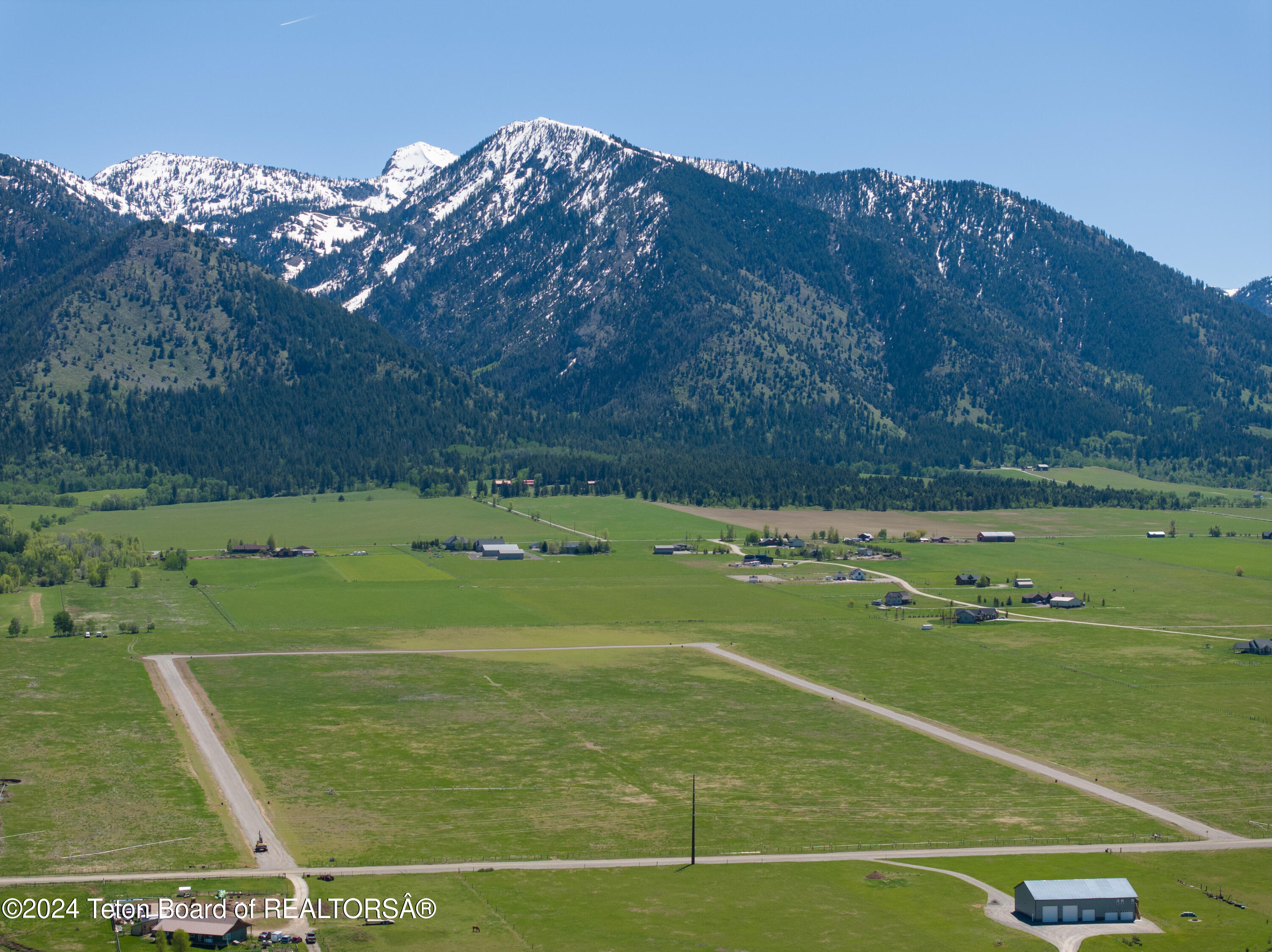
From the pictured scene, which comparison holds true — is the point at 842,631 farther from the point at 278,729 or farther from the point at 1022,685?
the point at 278,729

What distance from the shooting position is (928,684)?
133000mm

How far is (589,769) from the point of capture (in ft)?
331

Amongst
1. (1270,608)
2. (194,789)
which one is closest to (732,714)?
(194,789)

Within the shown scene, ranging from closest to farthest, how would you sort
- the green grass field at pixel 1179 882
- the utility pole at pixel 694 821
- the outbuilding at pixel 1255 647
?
the green grass field at pixel 1179 882, the utility pole at pixel 694 821, the outbuilding at pixel 1255 647

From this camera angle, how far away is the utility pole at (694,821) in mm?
80688

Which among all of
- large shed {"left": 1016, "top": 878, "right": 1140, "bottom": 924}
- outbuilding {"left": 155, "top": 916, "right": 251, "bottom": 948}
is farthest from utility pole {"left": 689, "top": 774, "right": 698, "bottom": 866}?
outbuilding {"left": 155, "top": 916, "right": 251, "bottom": 948}

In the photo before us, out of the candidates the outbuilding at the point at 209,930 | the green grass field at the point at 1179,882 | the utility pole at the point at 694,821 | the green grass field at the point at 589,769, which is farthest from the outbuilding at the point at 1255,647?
the outbuilding at the point at 209,930

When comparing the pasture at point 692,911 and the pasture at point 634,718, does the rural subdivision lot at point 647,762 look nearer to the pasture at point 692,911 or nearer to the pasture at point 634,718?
the pasture at point 692,911

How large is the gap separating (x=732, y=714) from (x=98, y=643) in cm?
6911

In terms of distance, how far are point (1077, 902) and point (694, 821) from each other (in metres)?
22.0

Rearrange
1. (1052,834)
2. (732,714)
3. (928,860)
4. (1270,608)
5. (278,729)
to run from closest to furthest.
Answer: (928,860), (1052,834), (278,729), (732,714), (1270,608)

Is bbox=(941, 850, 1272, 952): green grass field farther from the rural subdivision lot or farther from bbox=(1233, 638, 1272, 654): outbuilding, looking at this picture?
bbox=(1233, 638, 1272, 654): outbuilding

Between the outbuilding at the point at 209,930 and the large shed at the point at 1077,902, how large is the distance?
3872cm

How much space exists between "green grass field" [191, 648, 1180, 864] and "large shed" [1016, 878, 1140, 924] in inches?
488
